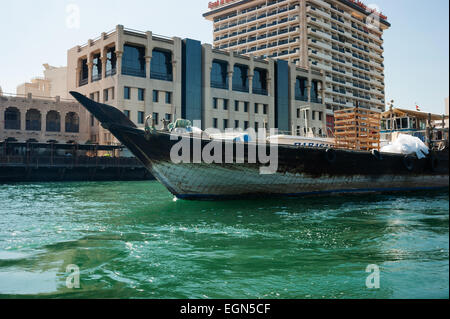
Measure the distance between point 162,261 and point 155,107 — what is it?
3764cm

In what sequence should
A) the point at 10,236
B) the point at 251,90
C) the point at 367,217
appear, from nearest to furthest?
the point at 10,236 < the point at 367,217 < the point at 251,90

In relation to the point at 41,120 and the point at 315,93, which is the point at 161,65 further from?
the point at 315,93

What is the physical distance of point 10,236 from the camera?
26.5 feet

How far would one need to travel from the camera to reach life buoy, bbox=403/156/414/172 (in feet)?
62.3

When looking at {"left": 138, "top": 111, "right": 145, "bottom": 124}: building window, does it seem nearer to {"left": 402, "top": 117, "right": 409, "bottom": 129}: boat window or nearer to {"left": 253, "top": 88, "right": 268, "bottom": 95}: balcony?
{"left": 253, "top": 88, "right": 268, "bottom": 95}: balcony

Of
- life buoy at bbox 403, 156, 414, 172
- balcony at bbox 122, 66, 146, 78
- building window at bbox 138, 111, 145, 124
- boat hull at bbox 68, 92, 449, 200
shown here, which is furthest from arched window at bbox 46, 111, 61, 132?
life buoy at bbox 403, 156, 414, 172

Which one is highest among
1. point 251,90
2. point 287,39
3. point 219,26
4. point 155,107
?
point 219,26

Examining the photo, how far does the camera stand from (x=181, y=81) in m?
44.3

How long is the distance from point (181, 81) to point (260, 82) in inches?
540

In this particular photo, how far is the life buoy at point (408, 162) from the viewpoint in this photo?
19.0m

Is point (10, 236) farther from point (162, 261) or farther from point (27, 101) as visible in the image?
point (27, 101)

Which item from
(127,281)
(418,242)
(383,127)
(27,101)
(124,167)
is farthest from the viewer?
(27,101)

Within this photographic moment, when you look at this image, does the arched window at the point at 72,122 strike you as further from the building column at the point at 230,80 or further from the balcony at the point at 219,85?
the building column at the point at 230,80

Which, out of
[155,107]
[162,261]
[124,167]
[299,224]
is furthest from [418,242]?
[155,107]
